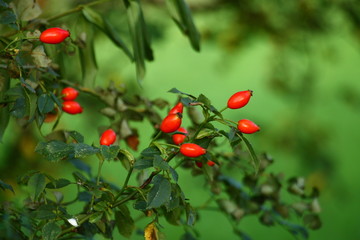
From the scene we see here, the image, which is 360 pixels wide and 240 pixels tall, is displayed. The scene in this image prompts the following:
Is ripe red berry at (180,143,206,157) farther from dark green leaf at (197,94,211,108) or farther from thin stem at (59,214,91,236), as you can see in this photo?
thin stem at (59,214,91,236)

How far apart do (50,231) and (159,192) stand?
0.15m

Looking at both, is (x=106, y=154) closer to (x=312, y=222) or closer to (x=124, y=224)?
(x=124, y=224)

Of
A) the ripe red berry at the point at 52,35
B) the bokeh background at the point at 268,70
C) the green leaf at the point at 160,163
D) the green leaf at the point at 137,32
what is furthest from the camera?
the bokeh background at the point at 268,70

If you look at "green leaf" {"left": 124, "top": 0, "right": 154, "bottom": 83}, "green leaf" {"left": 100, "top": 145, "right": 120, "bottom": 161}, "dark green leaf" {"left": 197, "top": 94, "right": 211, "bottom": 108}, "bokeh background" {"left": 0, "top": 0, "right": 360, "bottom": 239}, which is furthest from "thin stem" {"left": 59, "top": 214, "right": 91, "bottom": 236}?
"bokeh background" {"left": 0, "top": 0, "right": 360, "bottom": 239}

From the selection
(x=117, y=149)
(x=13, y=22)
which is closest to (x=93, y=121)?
(x=13, y=22)

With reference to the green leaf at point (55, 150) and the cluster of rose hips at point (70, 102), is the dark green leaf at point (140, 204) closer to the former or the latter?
the green leaf at point (55, 150)

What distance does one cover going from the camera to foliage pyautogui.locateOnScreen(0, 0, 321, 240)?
84 centimetres

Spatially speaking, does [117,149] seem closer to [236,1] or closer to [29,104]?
[29,104]

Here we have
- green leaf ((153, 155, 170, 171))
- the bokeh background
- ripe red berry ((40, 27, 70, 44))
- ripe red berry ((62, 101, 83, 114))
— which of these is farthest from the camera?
the bokeh background

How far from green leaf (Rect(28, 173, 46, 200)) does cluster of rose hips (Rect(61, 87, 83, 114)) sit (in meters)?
0.21

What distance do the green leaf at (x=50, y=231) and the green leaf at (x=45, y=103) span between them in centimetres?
17

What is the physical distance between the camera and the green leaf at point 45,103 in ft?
3.06

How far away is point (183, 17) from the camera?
4.34 ft

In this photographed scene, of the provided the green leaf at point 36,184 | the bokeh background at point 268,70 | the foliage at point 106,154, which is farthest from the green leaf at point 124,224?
the bokeh background at point 268,70
